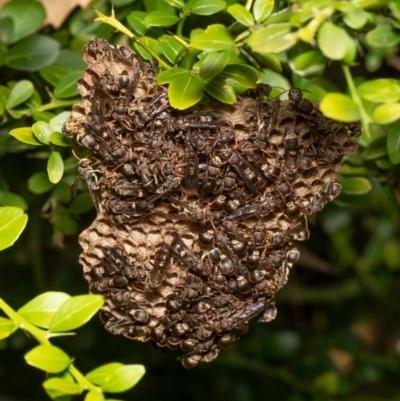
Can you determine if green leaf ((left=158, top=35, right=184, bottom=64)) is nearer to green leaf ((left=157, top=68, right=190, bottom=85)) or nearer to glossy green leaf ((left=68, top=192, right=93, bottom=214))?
green leaf ((left=157, top=68, right=190, bottom=85))

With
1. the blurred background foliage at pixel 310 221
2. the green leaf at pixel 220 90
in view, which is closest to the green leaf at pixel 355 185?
the blurred background foliage at pixel 310 221

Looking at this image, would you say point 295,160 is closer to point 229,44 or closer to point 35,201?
point 229,44

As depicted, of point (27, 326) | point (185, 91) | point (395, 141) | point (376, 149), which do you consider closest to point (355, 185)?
point (376, 149)

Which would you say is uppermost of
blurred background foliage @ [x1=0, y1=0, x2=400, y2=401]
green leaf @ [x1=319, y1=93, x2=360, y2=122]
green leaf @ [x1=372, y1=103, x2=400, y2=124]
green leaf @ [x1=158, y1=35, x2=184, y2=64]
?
green leaf @ [x1=158, y1=35, x2=184, y2=64]

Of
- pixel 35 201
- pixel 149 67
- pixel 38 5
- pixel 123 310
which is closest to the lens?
pixel 149 67

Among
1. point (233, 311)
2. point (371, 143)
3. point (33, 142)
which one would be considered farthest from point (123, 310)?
point (371, 143)

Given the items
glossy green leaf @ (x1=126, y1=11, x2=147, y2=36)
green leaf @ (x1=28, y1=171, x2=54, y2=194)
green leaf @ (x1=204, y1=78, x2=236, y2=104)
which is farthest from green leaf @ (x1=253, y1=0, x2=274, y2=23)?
green leaf @ (x1=28, y1=171, x2=54, y2=194)
